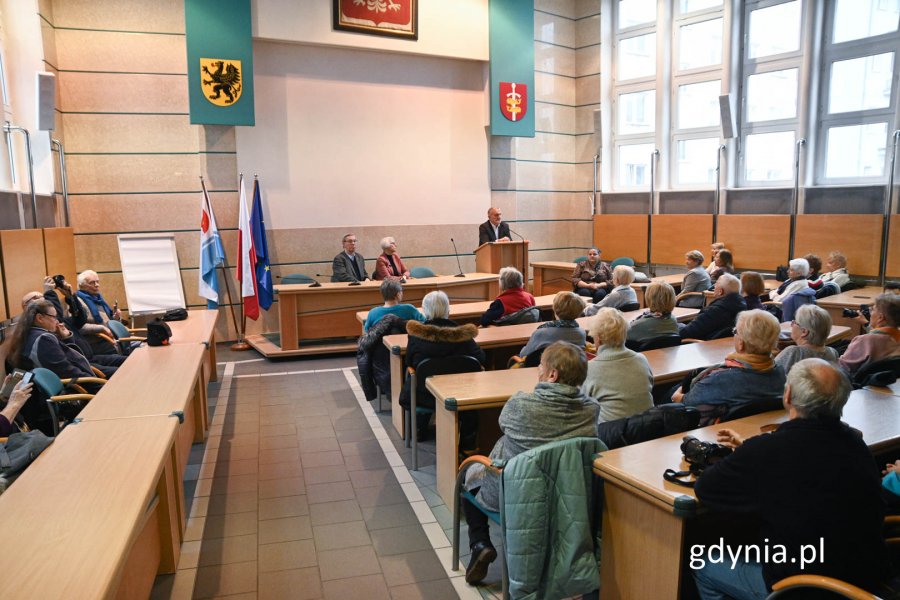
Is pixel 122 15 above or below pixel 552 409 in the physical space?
above

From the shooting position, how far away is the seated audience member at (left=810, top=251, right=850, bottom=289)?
24.1 ft

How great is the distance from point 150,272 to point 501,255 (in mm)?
4308

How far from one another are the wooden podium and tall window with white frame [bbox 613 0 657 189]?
3.18 meters

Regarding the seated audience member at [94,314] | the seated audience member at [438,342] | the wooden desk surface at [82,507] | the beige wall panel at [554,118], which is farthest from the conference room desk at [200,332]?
the beige wall panel at [554,118]

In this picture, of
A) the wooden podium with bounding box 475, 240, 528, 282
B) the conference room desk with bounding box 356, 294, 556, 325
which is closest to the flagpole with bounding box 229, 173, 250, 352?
the conference room desk with bounding box 356, 294, 556, 325

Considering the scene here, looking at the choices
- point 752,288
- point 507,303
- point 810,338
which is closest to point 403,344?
point 507,303

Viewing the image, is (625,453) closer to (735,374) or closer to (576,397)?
(576,397)

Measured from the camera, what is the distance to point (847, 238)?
7855mm

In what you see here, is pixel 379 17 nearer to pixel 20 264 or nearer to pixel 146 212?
pixel 146 212

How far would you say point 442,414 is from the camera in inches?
146

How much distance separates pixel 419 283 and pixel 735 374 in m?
5.20

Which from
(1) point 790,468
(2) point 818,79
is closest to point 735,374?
(1) point 790,468

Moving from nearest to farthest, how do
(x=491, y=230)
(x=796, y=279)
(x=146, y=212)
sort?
(x=796, y=279) < (x=146, y=212) < (x=491, y=230)

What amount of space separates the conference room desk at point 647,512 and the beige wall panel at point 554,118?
340 inches
